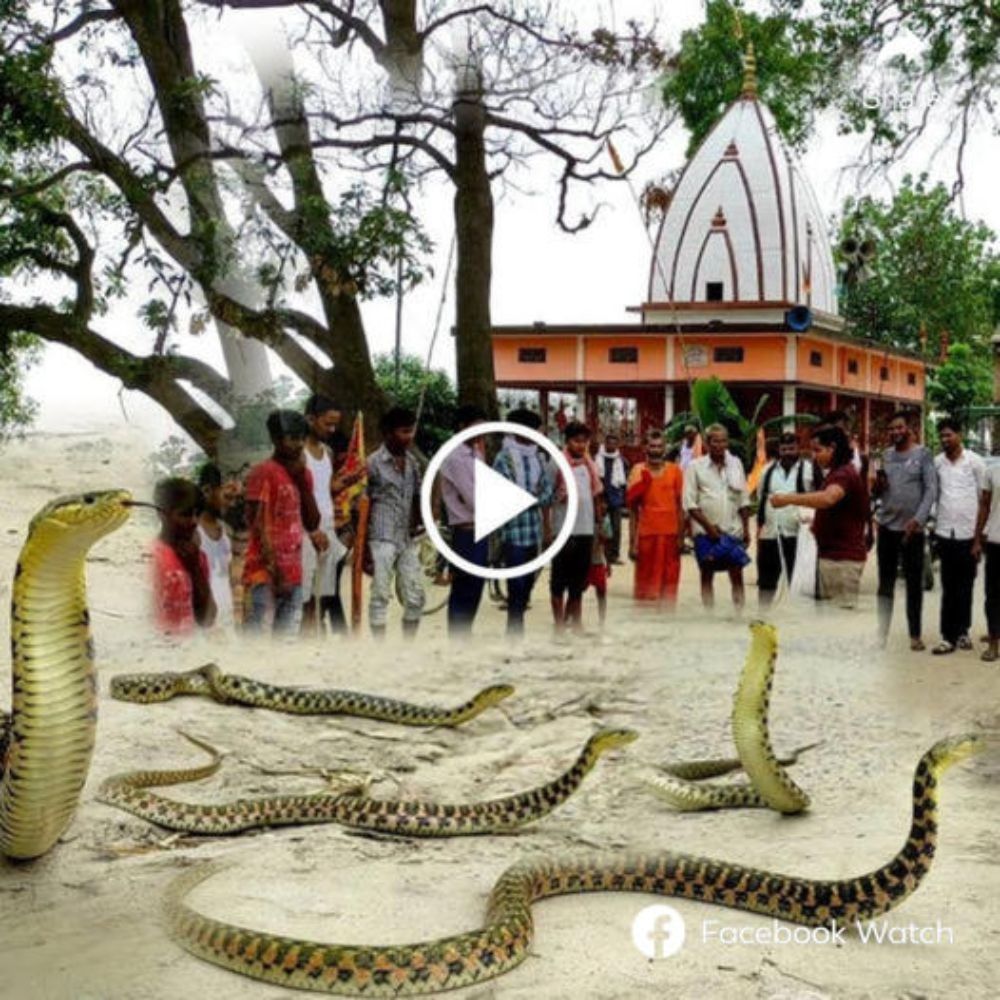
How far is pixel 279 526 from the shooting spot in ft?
7.04

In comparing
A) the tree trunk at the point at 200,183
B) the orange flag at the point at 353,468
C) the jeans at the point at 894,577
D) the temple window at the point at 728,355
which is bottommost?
the jeans at the point at 894,577

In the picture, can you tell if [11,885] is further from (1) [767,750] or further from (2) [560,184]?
(2) [560,184]

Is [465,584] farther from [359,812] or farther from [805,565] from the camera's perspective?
[805,565]

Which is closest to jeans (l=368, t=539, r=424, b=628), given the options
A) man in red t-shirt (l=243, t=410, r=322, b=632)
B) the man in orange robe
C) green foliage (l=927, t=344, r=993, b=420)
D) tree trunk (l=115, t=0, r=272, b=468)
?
man in red t-shirt (l=243, t=410, r=322, b=632)

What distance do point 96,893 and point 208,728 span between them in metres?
0.70

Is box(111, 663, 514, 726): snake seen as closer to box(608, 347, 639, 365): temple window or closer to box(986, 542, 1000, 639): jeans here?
→ box(608, 347, 639, 365): temple window

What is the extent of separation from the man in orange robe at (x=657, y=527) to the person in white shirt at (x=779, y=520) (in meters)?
0.18

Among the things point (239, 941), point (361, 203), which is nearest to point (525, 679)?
point (361, 203)

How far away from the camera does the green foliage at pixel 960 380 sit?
7.49m

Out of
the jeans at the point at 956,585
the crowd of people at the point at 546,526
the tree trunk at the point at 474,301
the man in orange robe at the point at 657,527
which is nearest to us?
the tree trunk at the point at 474,301

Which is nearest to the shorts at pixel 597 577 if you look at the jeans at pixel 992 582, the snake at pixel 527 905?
the snake at pixel 527 905

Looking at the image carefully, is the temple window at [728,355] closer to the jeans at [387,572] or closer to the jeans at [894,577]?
the jeans at [387,572]

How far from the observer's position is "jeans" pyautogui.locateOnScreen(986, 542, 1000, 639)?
312 cm

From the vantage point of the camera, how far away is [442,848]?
1677 millimetres
